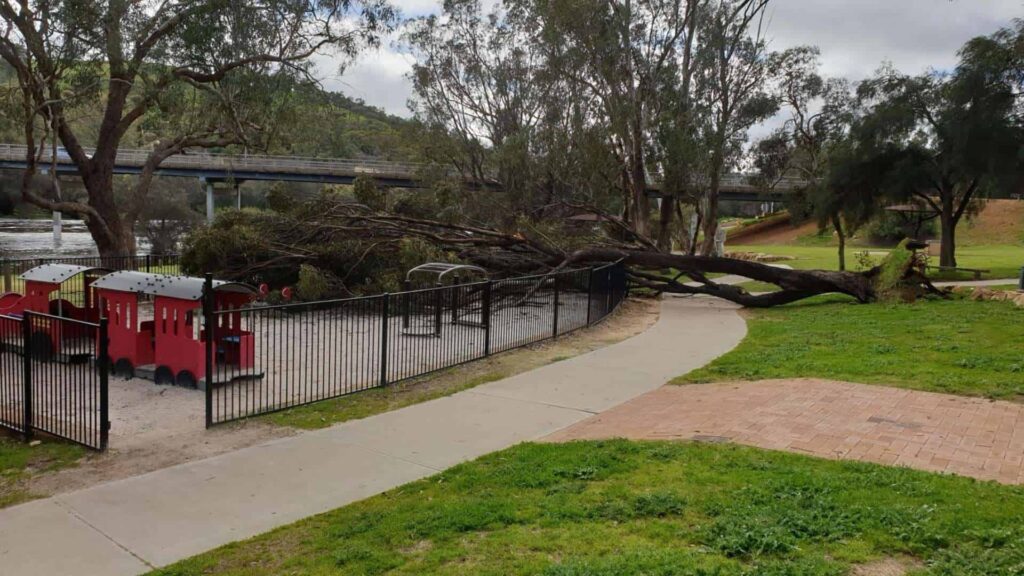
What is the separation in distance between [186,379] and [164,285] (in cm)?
128

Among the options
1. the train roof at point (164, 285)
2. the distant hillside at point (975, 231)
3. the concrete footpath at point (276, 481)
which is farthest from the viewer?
the distant hillside at point (975, 231)

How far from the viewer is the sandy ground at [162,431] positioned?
6.34 meters

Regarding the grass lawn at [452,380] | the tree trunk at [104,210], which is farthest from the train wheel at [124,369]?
the tree trunk at [104,210]

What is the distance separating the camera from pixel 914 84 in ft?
93.9

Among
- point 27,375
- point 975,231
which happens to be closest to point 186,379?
point 27,375

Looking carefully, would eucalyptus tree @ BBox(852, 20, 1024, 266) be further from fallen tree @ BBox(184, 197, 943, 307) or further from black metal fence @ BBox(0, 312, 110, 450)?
black metal fence @ BBox(0, 312, 110, 450)

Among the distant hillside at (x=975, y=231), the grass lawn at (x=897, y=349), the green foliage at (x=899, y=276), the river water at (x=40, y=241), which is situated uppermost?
the distant hillside at (x=975, y=231)

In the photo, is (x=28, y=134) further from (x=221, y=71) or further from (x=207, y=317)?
(x=207, y=317)

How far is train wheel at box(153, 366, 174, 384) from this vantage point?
9.87 m

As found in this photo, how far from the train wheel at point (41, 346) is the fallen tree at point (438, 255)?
8.17 metres

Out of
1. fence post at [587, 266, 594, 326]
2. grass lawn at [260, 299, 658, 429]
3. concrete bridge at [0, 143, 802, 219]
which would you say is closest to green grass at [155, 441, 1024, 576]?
grass lawn at [260, 299, 658, 429]

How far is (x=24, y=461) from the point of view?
666 centimetres

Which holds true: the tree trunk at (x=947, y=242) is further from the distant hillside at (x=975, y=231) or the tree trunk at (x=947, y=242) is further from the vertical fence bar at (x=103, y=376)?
the vertical fence bar at (x=103, y=376)

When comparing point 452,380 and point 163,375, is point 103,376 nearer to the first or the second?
point 163,375
